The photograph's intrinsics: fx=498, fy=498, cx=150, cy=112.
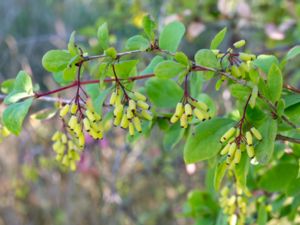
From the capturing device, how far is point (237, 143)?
910 millimetres

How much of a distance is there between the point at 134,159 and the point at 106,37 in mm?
3059

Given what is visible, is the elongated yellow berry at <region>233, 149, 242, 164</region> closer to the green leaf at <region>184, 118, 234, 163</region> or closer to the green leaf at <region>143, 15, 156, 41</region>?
the green leaf at <region>184, 118, 234, 163</region>

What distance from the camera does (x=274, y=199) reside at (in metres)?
1.37

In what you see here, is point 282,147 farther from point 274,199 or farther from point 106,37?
point 106,37

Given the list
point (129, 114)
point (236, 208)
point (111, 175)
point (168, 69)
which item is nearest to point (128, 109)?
point (129, 114)

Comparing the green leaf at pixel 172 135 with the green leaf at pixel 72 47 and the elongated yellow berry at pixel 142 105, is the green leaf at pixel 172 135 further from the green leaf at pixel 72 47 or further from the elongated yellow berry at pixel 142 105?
the green leaf at pixel 72 47

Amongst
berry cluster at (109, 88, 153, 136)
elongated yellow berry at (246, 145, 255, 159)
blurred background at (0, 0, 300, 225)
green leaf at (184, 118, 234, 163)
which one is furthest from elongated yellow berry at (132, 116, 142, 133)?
blurred background at (0, 0, 300, 225)

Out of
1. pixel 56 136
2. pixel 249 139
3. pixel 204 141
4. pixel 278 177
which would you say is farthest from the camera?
pixel 278 177

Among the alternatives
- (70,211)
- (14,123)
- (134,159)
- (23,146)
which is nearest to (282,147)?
(14,123)

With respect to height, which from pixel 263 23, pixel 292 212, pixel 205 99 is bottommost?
pixel 263 23

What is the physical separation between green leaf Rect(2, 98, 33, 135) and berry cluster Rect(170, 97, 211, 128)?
301 mm

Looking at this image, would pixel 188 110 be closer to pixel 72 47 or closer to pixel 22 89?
pixel 72 47

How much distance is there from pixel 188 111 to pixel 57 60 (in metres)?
0.27

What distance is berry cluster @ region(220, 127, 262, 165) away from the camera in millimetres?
899
